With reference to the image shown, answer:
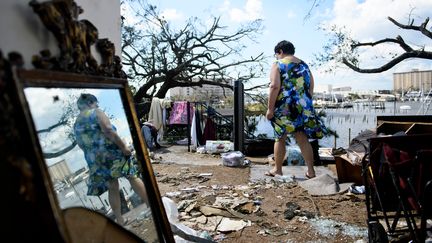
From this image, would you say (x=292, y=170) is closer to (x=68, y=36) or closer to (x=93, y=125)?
(x=93, y=125)

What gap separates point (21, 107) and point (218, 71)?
54.5ft

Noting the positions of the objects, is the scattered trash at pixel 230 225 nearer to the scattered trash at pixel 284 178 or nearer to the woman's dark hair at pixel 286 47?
the scattered trash at pixel 284 178

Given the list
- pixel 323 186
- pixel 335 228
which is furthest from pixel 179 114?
pixel 335 228

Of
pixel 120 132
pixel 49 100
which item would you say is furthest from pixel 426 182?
pixel 49 100

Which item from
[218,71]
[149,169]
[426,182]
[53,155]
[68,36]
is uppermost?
[218,71]

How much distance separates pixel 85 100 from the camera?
1.60 m

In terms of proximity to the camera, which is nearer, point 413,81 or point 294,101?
point 294,101

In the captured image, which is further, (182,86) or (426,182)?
(182,86)

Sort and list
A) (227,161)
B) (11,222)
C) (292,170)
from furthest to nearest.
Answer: (227,161), (292,170), (11,222)

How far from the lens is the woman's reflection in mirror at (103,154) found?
5.45 ft

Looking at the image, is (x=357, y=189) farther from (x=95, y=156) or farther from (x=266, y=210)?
(x=95, y=156)

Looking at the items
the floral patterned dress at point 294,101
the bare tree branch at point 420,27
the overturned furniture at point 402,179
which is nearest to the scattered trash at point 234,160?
the floral patterned dress at point 294,101

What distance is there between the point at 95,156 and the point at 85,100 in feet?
0.95

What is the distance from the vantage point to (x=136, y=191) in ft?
6.13
